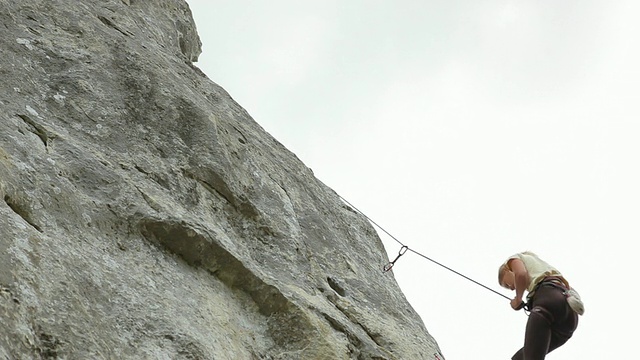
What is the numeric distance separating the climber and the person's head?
0.05 m

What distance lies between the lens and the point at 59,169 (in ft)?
21.6

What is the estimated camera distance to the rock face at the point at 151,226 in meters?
5.46

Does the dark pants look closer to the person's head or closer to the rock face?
the person's head

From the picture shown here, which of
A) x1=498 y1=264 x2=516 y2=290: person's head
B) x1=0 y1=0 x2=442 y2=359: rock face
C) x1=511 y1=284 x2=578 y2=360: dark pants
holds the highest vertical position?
x1=498 y1=264 x2=516 y2=290: person's head

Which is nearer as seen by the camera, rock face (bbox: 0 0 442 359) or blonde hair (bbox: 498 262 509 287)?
rock face (bbox: 0 0 442 359)

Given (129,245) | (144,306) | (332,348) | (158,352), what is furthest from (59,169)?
(332,348)

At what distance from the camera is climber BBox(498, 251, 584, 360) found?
7.18 m

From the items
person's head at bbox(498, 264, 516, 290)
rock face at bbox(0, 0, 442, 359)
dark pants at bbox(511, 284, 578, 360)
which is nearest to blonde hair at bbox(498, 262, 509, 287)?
person's head at bbox(498, 264, 516, 290)

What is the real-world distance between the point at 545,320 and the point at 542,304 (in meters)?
0.16

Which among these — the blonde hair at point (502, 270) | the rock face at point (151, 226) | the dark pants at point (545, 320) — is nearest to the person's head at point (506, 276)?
the blonde hair at point (502, 270)

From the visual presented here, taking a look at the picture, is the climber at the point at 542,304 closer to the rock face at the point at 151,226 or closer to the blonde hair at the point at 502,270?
the blonde hair at the point at 502,270

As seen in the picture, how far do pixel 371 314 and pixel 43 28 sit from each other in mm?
5450

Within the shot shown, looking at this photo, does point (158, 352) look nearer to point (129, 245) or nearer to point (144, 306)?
point (144, 306)

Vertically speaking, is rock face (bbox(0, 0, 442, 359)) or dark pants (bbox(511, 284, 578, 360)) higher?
dark pants (bbox(511, 284, 578, 360))
